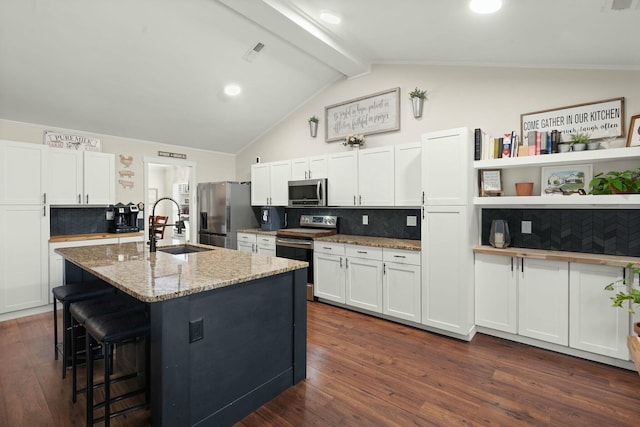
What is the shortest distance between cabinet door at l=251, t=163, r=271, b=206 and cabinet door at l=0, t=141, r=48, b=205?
263 cm

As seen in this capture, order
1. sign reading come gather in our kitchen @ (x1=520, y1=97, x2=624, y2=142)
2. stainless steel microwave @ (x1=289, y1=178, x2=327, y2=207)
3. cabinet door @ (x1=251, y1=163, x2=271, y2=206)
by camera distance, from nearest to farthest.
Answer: sign reading come gather in our kitchen @ (x1=520, y1=97, x2=624, y2=142) < stainless steel microwave @ (x1=289, y1=178, x2=327, y2=207) < cabinet door @ (x1=251, y1=163, x2=271, y2=206)

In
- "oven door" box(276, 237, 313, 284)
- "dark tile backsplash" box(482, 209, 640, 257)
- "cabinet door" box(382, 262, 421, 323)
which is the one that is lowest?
"cabinet door" box(382, 262, 421, 323)

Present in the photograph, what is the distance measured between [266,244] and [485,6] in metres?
3.65

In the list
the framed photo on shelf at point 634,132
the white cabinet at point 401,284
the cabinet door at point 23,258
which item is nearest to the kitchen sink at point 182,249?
the cabinet door at point 23,258

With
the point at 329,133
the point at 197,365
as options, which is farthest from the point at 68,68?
the point at 197,365

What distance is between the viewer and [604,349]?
2.44 m

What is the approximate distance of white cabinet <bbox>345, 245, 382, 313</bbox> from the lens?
3.47 metres

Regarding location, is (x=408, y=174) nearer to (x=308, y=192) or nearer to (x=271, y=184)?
(x=308, y=192)

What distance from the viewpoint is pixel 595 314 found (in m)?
2.47

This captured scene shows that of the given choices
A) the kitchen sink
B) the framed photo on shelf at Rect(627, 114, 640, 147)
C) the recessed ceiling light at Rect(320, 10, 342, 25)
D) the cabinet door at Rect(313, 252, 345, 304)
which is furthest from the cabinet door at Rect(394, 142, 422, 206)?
the kitchen sink

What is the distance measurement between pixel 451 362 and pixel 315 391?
1153mm

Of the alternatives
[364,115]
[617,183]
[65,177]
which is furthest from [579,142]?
[65,177]

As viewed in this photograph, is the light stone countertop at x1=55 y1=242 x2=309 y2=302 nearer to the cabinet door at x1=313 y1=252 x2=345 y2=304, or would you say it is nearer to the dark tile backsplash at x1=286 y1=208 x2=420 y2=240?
the cabinet door at x1=313 y1=252 x2=345 y2=304

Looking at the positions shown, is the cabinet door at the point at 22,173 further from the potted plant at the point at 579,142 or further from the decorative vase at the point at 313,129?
the potted plant at the point at 579,142
